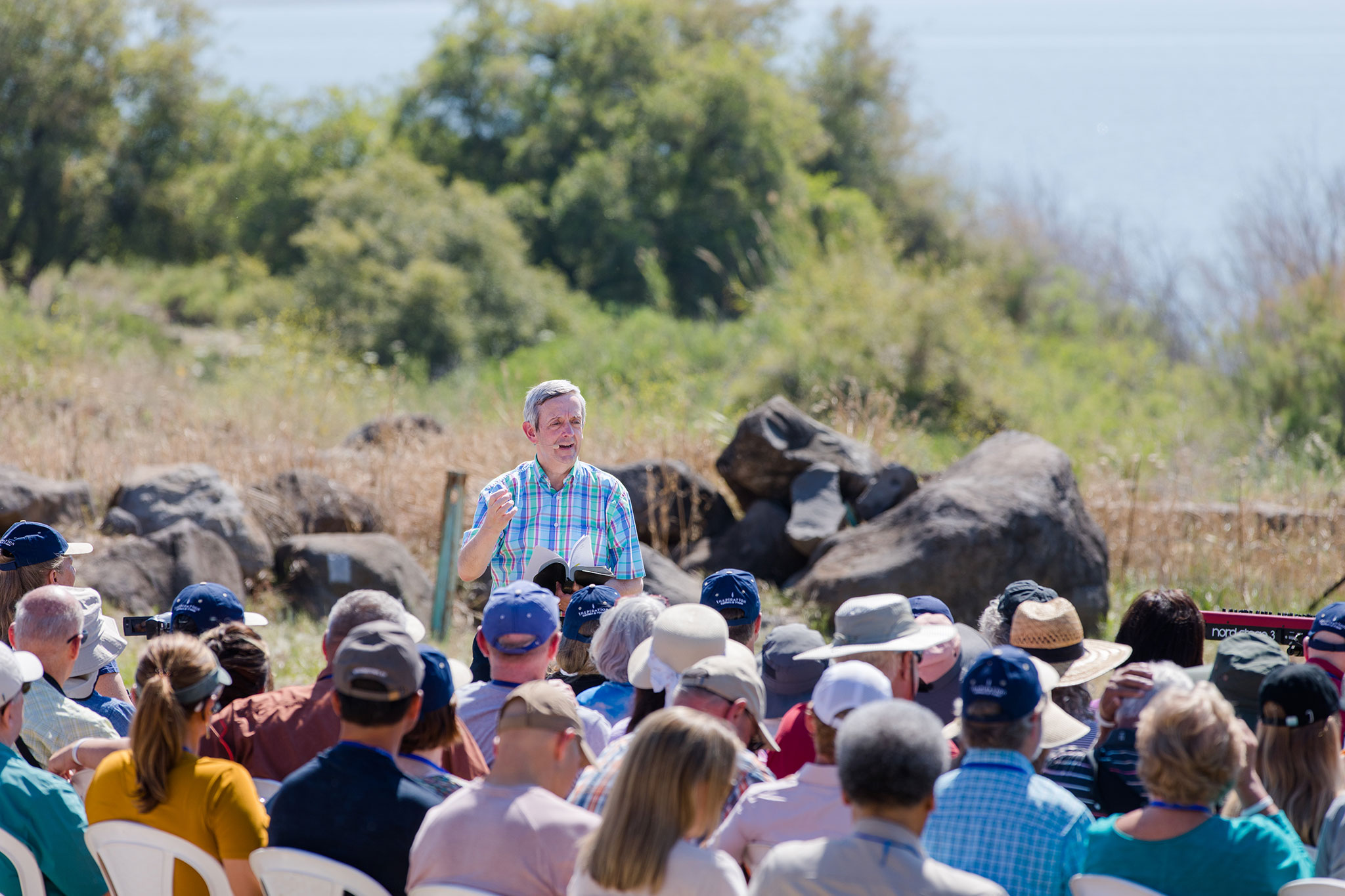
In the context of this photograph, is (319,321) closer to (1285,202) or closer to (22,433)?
(22,433)

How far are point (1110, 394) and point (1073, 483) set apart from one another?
13.1 meters

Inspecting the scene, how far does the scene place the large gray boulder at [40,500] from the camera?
30.3 ft

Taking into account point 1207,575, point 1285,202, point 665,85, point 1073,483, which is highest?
point 665,85

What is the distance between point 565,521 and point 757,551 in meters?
5.05

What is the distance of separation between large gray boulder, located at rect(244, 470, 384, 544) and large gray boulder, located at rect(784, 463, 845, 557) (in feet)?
11.1

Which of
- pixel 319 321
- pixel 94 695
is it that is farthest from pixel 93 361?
pixel 94 695

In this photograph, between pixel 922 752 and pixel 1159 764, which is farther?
pixel 1159 764

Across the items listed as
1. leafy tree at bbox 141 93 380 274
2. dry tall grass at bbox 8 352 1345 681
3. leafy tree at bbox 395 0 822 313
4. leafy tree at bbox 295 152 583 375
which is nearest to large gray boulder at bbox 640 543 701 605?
dry tall grass at bbox 8 352 1345 681

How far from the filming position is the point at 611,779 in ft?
10.0

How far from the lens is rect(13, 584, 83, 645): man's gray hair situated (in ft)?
12.4

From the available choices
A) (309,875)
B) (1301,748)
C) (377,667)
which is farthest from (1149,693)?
(309,875)

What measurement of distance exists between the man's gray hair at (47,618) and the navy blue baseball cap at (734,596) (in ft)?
6.27

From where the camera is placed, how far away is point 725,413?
16.1 m

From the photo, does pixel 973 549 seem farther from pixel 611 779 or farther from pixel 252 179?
pixel 252 179
